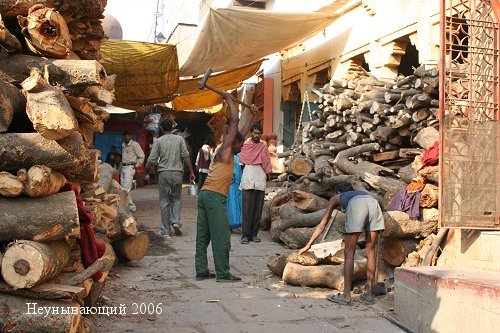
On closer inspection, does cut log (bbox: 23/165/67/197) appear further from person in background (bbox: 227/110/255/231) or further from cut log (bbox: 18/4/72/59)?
person in background (bbox: 227/110/255/231)

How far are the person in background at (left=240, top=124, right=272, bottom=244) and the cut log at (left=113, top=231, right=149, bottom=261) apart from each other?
2.40m

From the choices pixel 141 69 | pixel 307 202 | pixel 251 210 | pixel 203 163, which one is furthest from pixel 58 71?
pixel 141 69

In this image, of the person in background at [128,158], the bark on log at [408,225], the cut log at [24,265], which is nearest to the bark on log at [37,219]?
the cut log at [24,265]

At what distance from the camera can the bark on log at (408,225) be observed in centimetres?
643

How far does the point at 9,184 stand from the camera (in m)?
3.51

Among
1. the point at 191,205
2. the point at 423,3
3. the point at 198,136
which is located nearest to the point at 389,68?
the point at 423,3

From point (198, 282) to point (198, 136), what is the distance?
19869 mm

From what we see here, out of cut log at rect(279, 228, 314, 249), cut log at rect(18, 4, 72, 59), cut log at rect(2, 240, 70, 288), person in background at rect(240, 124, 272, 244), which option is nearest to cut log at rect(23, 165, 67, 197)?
cut log at rect(2, 240, 70, 288)

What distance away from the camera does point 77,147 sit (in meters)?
3.83

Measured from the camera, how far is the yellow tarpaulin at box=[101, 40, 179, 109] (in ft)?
42.1

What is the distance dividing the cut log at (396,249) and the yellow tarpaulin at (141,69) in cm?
782

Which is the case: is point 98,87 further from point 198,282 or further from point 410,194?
point 410,194

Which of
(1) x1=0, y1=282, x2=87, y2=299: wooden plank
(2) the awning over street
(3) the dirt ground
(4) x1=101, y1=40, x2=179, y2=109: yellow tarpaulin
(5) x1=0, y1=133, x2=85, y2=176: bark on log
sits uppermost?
(2) the awning over street

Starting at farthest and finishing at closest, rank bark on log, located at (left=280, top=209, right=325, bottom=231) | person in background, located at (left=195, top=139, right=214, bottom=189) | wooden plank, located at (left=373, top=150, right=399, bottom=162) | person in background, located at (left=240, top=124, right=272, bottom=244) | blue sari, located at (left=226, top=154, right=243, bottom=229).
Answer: person in background, located at (left=195, top=139, right=214, bottom=189) → blue sari, located at (left=226, top=154, right=243, bottom=229) → person in background, located at (left=240, top=124, right=272, bottom=244) → wooden plank, located at (left=373, top=150, right=399, bottom=162) → bark on log, located at (left=280, top=209, right=325, bottom=231)
